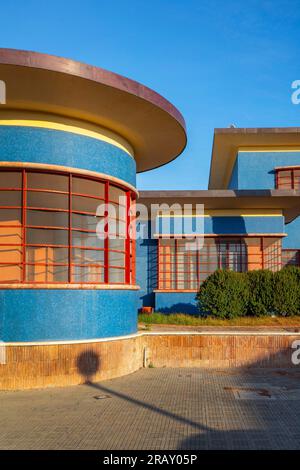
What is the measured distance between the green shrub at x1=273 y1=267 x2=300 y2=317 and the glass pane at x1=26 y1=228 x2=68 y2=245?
680 cm

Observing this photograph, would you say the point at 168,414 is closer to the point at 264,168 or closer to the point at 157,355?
the point at 157,355

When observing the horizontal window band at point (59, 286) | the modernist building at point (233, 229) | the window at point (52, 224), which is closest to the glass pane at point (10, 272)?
the window at point (52, 224)

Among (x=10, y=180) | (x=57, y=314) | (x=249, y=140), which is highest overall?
(x=249, y=140)

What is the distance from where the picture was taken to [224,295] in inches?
663

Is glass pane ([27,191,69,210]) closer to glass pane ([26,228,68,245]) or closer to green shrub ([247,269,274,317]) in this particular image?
glass pane ([26,228,68,245])

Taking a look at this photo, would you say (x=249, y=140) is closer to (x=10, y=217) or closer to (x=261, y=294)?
(x=261, y=294)

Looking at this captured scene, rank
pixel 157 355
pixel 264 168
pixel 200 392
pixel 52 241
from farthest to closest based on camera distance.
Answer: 1. pixel 264 168
2. pixel 52 241
3. pixel 157 355
4. pixel 200 392

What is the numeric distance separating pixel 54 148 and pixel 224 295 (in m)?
7.55

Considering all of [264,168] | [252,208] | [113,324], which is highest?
[264,168]

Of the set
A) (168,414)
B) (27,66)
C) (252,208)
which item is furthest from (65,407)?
(252,208)

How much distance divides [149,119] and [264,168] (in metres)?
11.8

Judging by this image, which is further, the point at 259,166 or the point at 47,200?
the point at 259,166

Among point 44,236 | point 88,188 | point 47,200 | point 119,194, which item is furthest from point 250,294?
point 47,200
